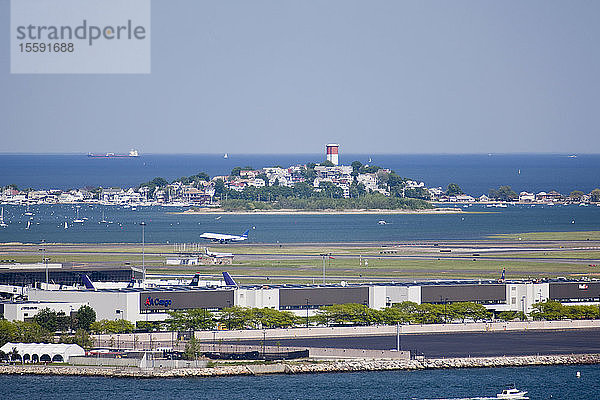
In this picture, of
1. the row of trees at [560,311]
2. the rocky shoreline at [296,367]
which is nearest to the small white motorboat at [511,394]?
the rocky shoreline at [296,367]

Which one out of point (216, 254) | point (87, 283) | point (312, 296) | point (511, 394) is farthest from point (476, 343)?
point (216, 254)

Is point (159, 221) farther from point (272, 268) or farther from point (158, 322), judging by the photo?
point (158, 322)

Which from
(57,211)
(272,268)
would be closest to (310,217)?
(57,211)

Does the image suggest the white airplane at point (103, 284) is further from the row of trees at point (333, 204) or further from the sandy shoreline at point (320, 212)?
the row of trees at point (333, 204)

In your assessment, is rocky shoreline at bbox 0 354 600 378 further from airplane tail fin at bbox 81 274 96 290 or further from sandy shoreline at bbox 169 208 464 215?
sandy shoreline at bbox 169 208 464 215

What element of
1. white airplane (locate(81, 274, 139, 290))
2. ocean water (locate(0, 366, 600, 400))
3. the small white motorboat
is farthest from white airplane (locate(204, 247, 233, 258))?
the small white motorboat

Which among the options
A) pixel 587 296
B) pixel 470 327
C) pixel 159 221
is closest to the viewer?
pixel 470 327
